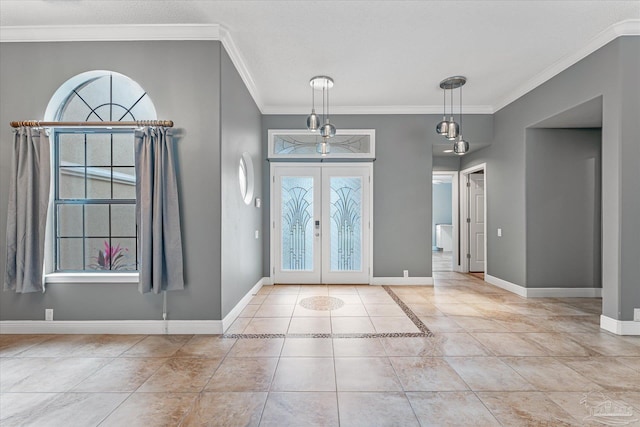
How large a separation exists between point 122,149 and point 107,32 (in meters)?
1.13

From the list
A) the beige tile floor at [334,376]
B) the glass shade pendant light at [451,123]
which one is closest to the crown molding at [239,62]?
the glass shade pendant light at [451,123]

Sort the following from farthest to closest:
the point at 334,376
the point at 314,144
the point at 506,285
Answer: the point at 314,144 < the point at 506,285 < the point at 334,376

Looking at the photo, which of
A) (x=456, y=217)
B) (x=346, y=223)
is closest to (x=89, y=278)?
(x=346, y=223)

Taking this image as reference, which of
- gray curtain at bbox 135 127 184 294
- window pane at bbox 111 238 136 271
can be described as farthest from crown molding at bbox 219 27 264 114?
window pane at bbox 111 238 136 271

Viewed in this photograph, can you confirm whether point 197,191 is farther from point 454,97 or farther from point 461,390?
point 454,97

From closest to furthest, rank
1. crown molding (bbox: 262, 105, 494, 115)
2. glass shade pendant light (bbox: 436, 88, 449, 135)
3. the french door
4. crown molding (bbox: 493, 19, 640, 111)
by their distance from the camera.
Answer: crown molding (bbox: 493, 19, 640, 111) < glass shade pendant light (bbox: 436, 88, 449, 135) < crown molding (bbox: 262, 105, 494, 115) < the french door

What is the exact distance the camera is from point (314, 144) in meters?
5.38

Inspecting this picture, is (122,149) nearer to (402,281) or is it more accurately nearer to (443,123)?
(443,123)

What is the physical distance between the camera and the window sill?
307 cm

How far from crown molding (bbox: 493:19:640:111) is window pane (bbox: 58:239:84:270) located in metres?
5.82

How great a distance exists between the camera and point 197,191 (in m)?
3.07

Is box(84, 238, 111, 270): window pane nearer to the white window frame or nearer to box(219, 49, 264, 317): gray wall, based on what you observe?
the white window frame

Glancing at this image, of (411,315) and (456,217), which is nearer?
(411,315)

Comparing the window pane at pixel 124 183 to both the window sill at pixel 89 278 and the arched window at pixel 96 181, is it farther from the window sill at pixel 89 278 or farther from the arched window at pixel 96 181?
the window sill at pixel 89 278
